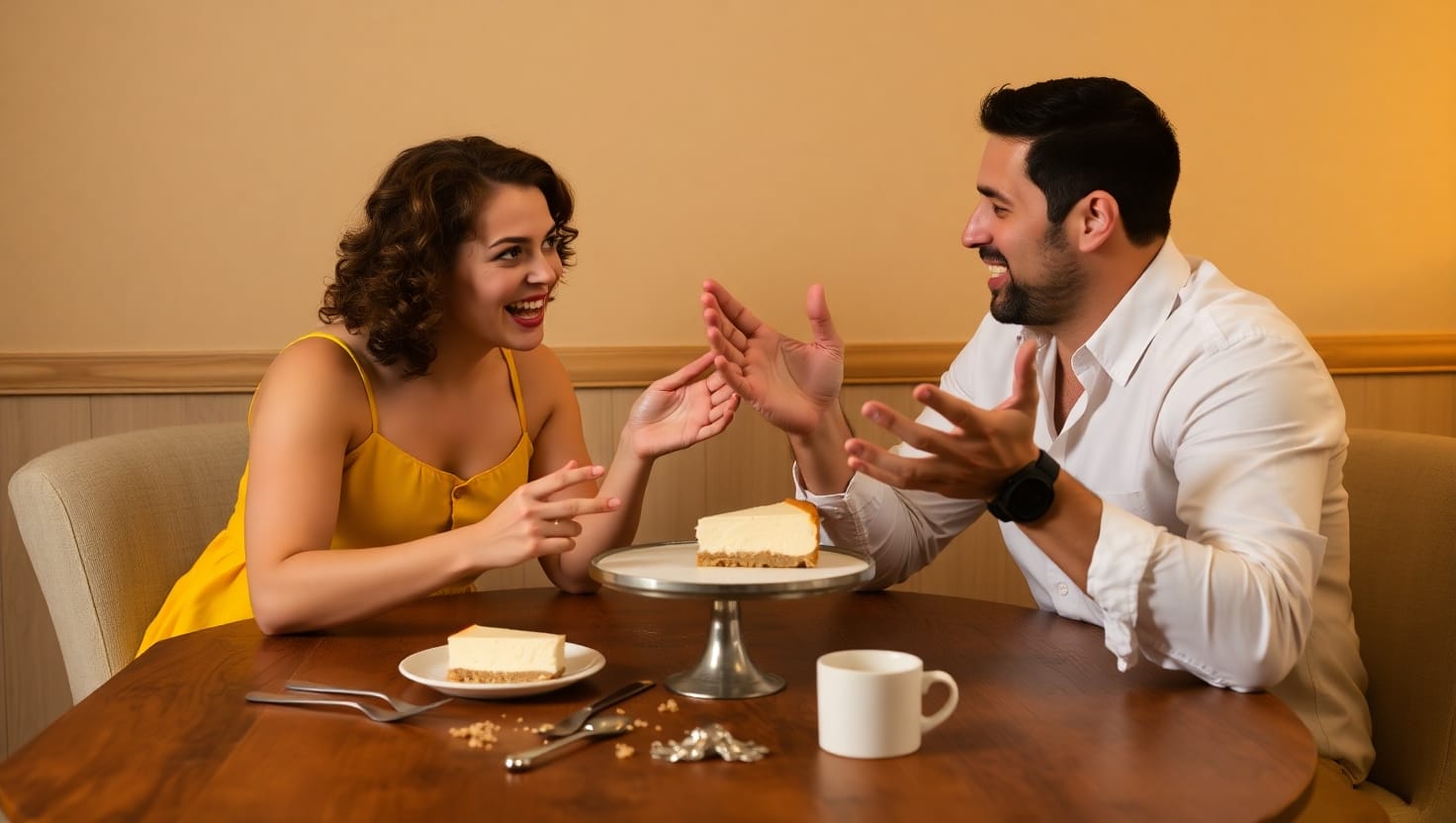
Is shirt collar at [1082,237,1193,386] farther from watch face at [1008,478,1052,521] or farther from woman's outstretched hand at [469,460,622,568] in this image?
woman's outstretched hand at [469,460,622,568]

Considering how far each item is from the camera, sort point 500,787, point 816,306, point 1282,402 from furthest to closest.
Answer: point 816,306 < point 1282,402 < point 500,787

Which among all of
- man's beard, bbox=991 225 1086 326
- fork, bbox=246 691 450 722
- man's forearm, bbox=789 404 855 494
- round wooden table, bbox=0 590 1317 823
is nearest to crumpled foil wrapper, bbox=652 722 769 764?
round wooden table, bbox=0 590 1317 823

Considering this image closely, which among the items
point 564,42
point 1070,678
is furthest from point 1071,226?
point 564,42

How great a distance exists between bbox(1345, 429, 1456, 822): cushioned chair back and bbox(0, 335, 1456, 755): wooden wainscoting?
0.96m

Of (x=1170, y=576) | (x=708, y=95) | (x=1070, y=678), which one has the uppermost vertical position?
(x=708, y=95)

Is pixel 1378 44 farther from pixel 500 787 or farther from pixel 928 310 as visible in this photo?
pixel 500 787

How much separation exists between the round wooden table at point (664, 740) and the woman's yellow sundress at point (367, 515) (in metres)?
0.35

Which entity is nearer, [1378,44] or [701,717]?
[701,717]

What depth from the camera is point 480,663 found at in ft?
4.32

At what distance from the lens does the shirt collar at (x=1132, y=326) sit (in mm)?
1745

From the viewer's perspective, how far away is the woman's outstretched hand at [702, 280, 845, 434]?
1804 millimetres

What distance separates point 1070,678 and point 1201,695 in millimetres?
132

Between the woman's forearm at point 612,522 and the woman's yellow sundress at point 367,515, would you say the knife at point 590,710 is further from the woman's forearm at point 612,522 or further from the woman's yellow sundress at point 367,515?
the woman's yellow sundress at point 367,515

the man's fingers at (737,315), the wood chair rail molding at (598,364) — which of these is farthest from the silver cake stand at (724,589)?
the wood chair rail molding at (598,364)
